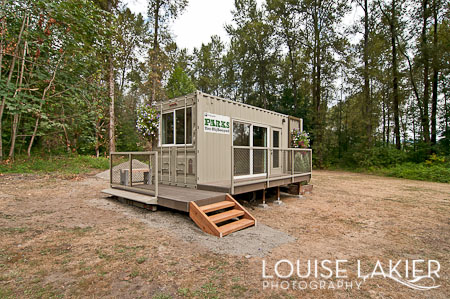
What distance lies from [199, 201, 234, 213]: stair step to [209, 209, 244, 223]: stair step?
0.12 meters

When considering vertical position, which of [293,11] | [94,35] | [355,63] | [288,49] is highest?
[293,11]

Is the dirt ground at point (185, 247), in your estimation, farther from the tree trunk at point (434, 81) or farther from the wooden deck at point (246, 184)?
the tree trunk at point (434, 81)

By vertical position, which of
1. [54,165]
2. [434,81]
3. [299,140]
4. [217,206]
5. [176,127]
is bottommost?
[217,206]

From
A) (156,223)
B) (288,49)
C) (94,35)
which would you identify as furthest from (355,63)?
(156,223)

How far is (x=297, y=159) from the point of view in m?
7.35

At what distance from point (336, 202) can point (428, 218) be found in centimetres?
210

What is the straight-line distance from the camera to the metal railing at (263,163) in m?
5.13

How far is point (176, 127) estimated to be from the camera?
626 centimetres

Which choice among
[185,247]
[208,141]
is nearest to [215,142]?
[208,141]

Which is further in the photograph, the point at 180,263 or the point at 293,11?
the point at 293,11

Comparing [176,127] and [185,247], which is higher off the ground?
[176,127]

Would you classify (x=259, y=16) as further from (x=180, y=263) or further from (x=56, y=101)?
(x=180, y=263)

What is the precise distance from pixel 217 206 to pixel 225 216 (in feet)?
0.95

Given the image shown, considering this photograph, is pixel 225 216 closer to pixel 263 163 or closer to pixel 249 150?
pixel 249 150
